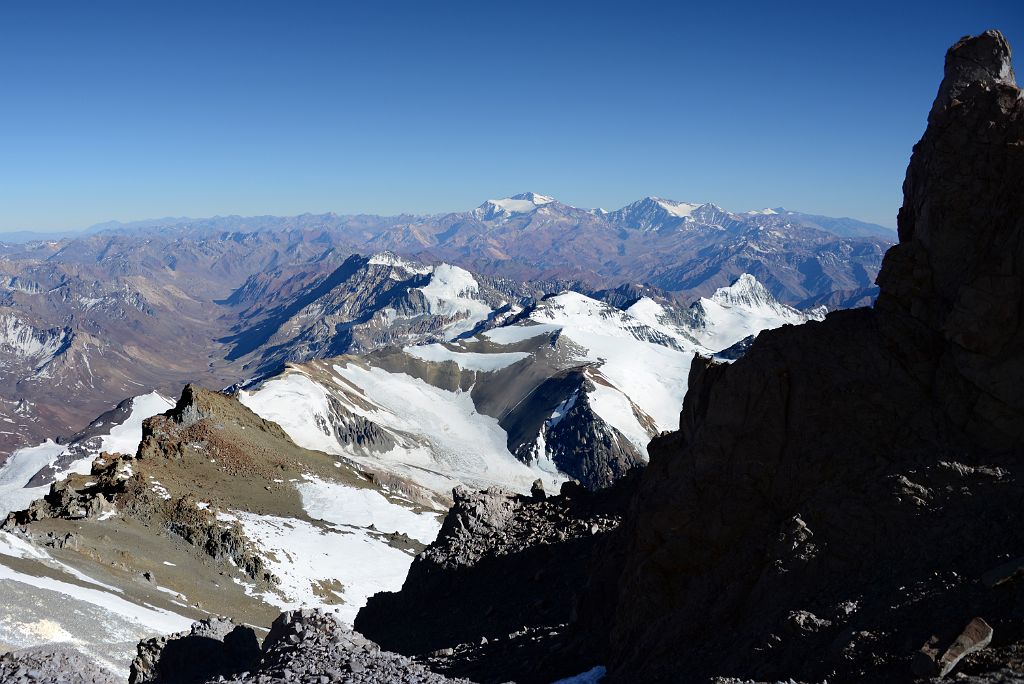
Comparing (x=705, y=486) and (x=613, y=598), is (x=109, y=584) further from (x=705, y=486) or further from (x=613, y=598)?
(x=705, y=486)

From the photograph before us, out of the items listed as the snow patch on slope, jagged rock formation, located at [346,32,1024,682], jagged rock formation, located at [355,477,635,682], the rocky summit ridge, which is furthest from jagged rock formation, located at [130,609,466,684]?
the snow patch on slope

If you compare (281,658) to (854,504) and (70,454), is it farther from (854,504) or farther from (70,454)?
(70,454)

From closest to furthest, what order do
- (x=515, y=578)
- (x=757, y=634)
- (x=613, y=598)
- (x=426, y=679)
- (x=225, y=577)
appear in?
(x=757, y=634) < (x=426, y=679) < (x=613, y=598) < (x=515, y=578) < (x=225, y=577)

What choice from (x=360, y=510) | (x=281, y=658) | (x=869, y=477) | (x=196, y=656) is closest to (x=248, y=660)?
(x=196, y=656)

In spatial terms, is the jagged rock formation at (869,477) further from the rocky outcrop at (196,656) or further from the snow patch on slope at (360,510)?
the snow patch on slope at (360,510)

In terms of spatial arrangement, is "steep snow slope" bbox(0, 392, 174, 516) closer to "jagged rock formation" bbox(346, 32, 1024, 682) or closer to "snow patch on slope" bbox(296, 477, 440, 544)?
"snow patch on slope" bbox(296, 477, 440, 544)

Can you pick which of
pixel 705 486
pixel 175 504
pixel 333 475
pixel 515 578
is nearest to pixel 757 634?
pixel 705 486

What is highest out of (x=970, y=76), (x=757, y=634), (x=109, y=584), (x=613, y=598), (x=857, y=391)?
(x=970, y=76)
